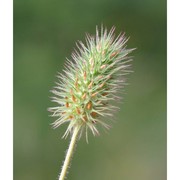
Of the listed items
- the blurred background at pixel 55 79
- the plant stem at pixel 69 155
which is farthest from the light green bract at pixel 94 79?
the blurred background at pixel 55 79

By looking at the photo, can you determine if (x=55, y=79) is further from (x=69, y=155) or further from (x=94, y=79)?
(x=69, y=155)

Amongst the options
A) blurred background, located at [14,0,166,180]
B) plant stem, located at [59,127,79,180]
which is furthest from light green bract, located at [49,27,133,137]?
blurred background, located at [14,0,166,180]

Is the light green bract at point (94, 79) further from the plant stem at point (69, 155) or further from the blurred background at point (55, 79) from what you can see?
the blurred background at point (55, 79)
